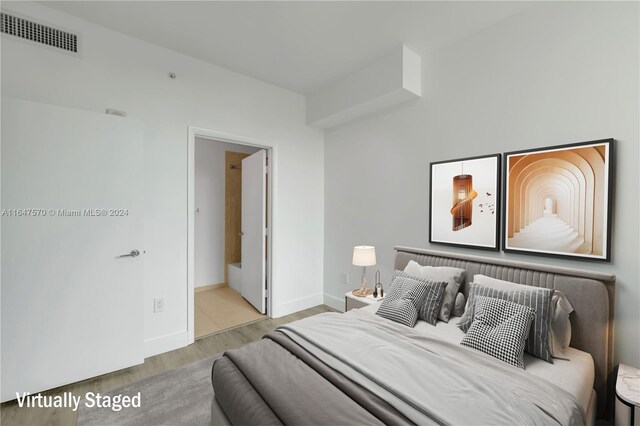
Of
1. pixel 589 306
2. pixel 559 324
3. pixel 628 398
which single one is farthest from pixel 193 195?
pixel 628 398

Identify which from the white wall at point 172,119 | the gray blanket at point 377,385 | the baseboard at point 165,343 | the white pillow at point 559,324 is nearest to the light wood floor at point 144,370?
the baseboard at point 165,343

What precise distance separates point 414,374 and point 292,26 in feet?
8.81

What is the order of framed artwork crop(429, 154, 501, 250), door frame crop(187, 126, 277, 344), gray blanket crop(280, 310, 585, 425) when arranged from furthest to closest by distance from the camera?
door frame crop(187, 126, 277, 344)
framed artwork crop(429, 154, 501, 250)
gray blanket crop(280, 310, 585, 425)

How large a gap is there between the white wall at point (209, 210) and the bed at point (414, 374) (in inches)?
129

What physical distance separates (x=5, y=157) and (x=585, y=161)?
156 inches

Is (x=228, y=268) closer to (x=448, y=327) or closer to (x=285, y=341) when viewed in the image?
(x=285, y=341)

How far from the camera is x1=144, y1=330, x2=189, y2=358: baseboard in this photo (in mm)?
2693

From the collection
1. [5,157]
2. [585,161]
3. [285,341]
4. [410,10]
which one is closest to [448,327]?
[285,341]

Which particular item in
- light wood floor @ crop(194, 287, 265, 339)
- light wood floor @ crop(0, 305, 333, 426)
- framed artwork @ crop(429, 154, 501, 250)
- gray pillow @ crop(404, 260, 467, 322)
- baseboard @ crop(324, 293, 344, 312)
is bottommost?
light wood floor @ crop(0, 305, 333, 426)

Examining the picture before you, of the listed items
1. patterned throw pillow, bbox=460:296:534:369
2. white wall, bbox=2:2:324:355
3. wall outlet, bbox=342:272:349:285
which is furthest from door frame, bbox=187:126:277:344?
patterned throw pillow, bbox=460:296:534:369

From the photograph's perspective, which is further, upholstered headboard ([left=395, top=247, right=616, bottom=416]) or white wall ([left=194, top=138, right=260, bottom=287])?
white wall ([left=194, top=138, right=260, bottom=287])

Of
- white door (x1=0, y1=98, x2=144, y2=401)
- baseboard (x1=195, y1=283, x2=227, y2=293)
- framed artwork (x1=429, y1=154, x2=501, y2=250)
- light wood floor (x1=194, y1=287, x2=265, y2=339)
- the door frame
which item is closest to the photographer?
white door (x1=0, y1=98, x2=144, y2=401)

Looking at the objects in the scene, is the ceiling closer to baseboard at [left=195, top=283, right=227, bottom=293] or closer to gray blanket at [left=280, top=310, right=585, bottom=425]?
gray blanket at [left=280, top=310, right=585, bottom=425]

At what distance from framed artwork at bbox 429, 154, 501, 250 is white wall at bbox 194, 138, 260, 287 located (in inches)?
124
